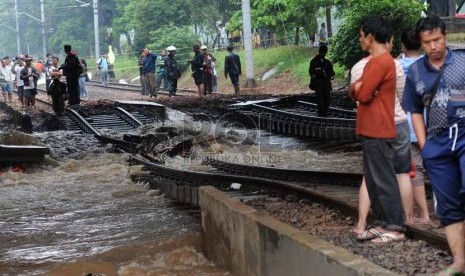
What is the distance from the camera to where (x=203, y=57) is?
26516 mm

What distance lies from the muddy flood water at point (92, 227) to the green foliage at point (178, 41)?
35.3 m

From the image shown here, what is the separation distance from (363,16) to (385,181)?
20510 millimetres

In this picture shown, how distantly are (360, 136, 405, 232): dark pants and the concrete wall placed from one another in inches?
22.6

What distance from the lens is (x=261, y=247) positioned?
6.25 m

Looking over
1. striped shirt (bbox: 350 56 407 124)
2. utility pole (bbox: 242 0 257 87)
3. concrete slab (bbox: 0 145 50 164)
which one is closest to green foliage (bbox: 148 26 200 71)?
utility pole (bbox: 242 0 257 87)

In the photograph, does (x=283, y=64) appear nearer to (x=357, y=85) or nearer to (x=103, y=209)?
(x=103, y=209)

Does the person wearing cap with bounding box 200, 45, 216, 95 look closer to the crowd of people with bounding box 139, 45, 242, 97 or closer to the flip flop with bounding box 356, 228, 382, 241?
the crowd of people with bounding box 139, 45, 242, 97

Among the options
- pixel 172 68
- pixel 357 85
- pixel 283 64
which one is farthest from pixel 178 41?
pixel 357 85

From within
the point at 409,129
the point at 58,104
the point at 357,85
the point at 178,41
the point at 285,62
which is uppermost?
the point at 178,41

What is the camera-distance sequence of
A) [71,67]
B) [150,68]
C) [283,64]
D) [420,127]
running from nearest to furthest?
1. [420,127]
2. [71,67]
3. [150,68]
4. [283,64]

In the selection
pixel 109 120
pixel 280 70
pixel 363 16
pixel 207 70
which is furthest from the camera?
pixel 280 70

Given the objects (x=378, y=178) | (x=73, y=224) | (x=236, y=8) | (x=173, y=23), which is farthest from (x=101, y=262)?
(x=173, y=23)

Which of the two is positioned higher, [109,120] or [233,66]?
[233,66]

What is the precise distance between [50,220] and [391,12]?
16.9 meters
